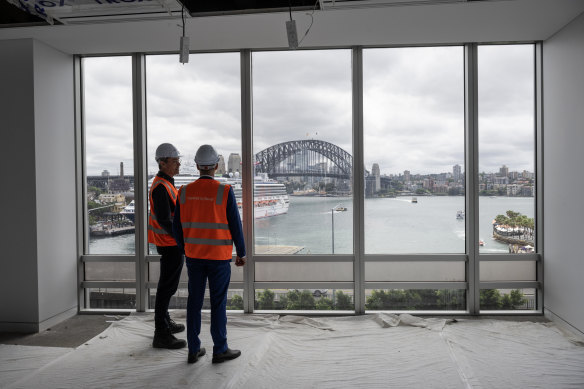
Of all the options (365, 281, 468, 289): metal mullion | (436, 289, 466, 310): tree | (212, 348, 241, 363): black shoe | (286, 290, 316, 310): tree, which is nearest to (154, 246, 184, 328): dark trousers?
(212, 348, 241, 363): black shoe

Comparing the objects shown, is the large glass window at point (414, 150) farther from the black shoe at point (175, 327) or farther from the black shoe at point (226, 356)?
the black shoe at point (175, 327)

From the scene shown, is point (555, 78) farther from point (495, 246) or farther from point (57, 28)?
point (57, 28)

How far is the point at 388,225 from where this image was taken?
4016 millimetres

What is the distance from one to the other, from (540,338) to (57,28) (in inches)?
199

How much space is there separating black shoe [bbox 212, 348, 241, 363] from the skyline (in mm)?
2047

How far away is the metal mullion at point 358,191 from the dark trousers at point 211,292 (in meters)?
1.65

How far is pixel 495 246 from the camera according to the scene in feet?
13.0

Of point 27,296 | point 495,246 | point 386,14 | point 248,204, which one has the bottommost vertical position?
point 27,296

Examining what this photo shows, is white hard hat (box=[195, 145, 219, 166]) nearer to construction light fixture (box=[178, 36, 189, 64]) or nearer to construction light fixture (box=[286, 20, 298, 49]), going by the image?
construction light fixture (box=[178, 36, 189, 64])

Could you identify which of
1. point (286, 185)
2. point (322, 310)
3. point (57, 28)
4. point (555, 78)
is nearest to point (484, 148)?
point (555, 78)

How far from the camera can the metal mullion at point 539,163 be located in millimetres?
3861

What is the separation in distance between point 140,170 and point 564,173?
422cm

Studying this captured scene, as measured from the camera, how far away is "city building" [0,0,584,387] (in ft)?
10.4

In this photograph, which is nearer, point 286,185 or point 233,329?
point 233,329
